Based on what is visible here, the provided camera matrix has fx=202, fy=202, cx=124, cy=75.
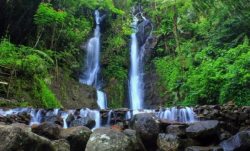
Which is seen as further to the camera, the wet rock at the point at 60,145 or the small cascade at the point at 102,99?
the small cascade at the point at 102,99

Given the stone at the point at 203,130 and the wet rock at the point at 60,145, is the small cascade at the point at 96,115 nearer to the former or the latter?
the stone at the point at 203,130

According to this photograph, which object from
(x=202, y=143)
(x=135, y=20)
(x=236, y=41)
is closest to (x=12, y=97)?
(x=202, y=143)

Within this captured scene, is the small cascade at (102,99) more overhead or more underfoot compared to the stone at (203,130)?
more overhead

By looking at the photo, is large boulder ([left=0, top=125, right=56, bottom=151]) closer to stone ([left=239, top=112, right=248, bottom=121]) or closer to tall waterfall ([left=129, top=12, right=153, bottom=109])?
stone ([left=239, top=112, right=248, bottom=121])

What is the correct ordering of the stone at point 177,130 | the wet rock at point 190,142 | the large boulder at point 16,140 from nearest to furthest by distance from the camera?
the large boulder at point 16,140, the wet rock at point 190,142, the stone at point 177,130

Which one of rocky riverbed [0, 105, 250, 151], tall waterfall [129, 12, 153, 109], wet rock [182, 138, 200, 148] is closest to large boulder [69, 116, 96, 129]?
rocky riverbed [0, 105, 250, 151]

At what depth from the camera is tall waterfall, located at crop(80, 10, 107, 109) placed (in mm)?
14922

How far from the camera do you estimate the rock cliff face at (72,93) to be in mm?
12406

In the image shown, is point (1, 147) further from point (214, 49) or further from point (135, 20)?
point (135, 20)

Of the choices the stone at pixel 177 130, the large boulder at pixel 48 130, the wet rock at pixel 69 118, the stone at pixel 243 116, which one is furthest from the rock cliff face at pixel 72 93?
the stone at pixel 243 116

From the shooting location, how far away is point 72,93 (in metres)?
13.2

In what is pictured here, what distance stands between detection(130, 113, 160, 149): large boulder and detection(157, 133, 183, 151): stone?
25 cm

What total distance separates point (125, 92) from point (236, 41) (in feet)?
28.5

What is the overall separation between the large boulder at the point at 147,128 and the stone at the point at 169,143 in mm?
249
